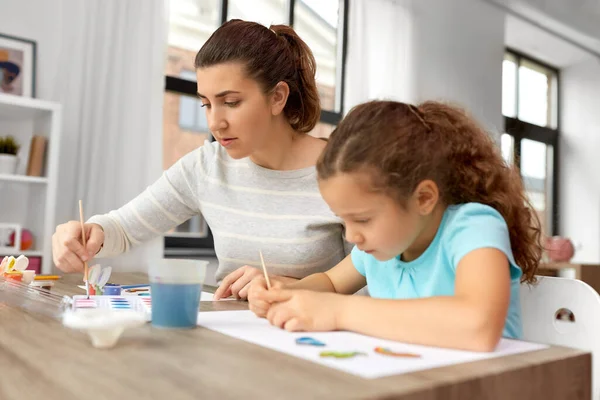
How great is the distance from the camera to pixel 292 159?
1.49m

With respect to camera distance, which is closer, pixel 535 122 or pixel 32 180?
pixel 32 180

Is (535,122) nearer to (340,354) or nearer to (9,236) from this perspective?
(9,236)

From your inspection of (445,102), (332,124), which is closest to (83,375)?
(445,102)

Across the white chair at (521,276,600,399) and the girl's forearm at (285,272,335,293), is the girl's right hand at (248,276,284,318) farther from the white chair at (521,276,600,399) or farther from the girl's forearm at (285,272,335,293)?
the white chair at (521,276,600,399)

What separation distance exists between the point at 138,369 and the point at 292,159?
99cm

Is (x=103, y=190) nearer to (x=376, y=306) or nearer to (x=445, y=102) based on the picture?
(x=445, y=102)

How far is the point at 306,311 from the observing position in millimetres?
756

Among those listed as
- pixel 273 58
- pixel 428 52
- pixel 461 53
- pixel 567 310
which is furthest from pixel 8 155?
pixel 461 53

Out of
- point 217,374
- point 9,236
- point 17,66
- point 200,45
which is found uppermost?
point 200,45

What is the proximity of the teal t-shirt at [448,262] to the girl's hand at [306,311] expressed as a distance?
18cm

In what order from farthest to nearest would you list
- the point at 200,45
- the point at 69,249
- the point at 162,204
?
the point at 200,45 → the point at 162,204 → the point at 69,249

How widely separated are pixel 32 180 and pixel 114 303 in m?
1.74

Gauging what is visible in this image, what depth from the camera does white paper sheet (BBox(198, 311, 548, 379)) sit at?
57 cm

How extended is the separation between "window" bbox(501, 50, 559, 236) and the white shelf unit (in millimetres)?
4070
